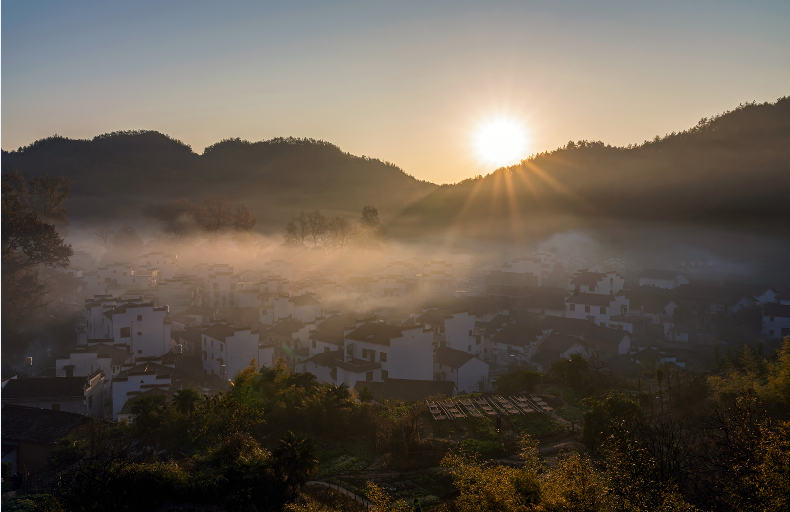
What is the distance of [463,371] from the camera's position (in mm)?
17141

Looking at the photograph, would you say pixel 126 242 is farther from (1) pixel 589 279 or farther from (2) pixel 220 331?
(1) pixel 589 279

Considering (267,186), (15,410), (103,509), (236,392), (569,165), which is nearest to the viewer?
(103,509)

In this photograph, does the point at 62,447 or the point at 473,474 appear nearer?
the point at 473,474

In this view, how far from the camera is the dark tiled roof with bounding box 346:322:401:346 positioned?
17.3 metres

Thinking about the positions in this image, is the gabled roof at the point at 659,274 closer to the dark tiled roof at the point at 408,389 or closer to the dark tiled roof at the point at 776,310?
the dark tiled roof at the point at 776,310

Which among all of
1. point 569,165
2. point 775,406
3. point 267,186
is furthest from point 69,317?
point 267,186

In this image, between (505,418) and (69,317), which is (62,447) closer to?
(505,418)

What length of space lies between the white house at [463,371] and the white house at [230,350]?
767cm

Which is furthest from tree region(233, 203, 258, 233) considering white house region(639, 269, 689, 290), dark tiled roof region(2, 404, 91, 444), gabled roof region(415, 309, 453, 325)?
white house region(639, 269, 689, 290)

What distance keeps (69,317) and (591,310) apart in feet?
97.1

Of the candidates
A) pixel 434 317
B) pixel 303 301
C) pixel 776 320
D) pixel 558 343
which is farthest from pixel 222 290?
pixel 776 320

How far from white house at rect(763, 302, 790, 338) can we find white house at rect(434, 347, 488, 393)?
63.8 ft

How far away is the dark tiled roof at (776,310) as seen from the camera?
84.1 ft

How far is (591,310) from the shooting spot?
1115 inches
